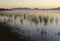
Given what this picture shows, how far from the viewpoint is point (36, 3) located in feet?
3.81

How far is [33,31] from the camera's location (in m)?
1.14

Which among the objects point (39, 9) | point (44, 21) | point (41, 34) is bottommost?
point (41, 34)

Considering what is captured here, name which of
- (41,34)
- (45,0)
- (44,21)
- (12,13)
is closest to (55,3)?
(45,0)

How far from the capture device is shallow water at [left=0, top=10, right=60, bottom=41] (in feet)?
3.69

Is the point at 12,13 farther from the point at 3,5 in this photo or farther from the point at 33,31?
the point at 33,31

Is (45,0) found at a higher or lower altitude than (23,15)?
higher

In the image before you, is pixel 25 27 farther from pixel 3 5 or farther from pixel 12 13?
pixel 3 5

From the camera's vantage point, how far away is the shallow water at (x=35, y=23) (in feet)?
3.69

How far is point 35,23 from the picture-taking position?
1.15m

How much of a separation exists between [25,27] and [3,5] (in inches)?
12.1

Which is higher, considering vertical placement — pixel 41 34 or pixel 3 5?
pixel 3 5

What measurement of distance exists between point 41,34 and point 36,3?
11.8 inches

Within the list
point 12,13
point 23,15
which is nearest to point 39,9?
point 23,15

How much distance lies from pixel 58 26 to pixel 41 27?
160 mm
